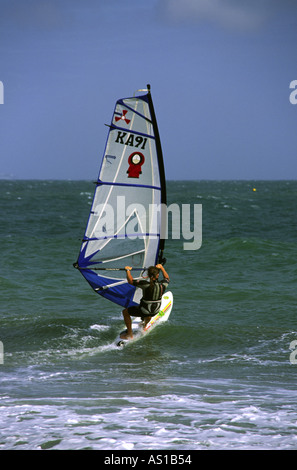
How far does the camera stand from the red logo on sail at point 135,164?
10266 mm

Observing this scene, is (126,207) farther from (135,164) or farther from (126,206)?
(135,164)

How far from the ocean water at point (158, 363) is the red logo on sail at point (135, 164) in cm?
297

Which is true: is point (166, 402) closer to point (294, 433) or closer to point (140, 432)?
point (140, 432)

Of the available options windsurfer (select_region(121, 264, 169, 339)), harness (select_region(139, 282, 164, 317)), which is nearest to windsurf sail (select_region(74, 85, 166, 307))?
windsurfer (select_region(121, 264, 169, 339))

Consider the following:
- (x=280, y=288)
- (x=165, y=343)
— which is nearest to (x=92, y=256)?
(x=165, y=343)

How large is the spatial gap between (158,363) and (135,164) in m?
3.47

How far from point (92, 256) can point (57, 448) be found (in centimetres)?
524

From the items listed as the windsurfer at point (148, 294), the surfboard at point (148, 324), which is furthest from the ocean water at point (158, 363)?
the windsurfer at point (148, 294)

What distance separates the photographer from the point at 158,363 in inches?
356

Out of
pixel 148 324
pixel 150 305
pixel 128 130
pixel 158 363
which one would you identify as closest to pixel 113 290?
pixel 148 324

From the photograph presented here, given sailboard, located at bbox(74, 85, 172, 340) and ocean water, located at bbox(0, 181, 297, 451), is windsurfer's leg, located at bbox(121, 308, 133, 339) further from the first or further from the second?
sailboard, located at bbox(74, 85, 172, 340)

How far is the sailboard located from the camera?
10.1 metres

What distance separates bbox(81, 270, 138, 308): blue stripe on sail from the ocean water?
0.65m

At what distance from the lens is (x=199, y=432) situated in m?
6.02
